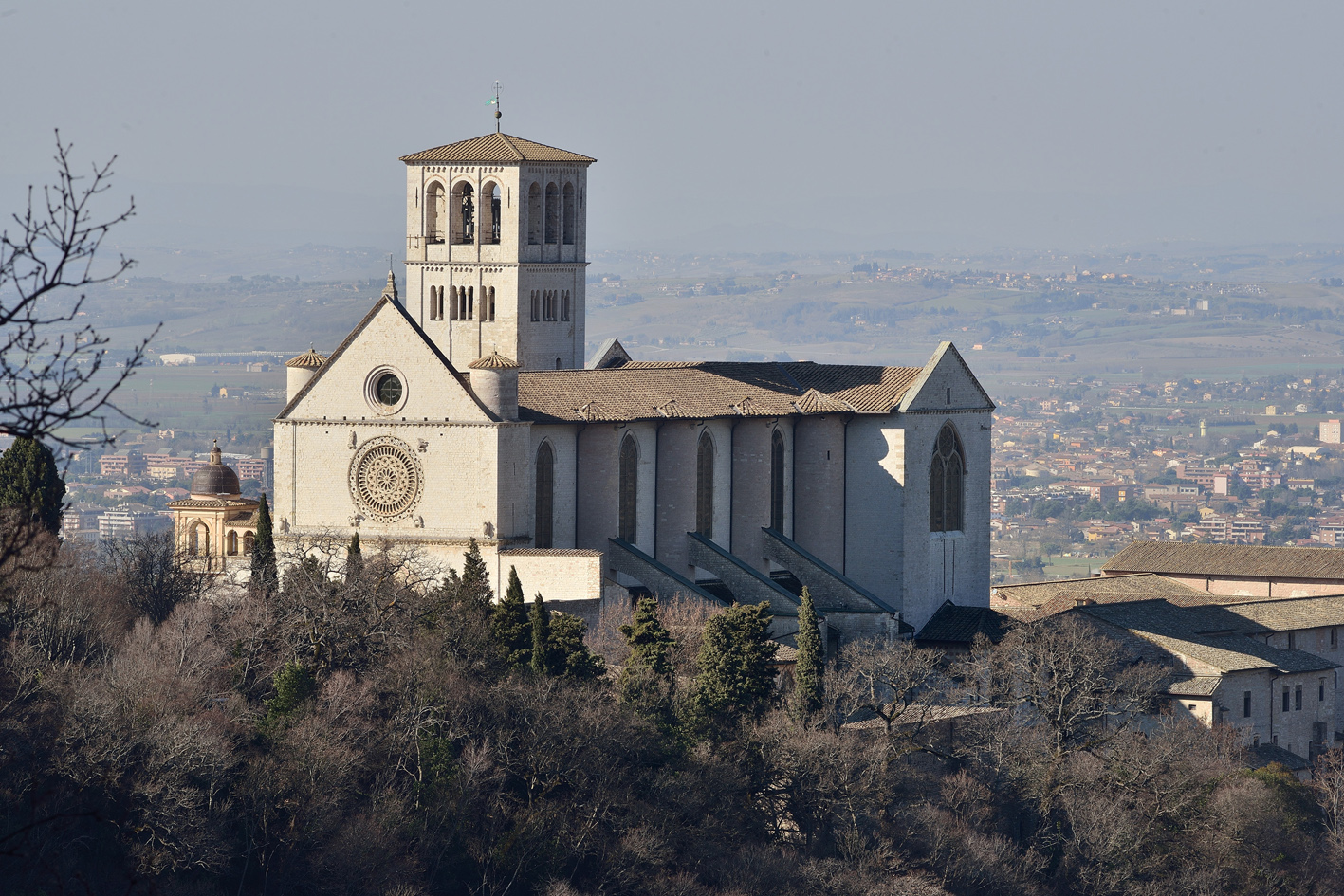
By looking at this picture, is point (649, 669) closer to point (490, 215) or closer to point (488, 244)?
point (488, 244)

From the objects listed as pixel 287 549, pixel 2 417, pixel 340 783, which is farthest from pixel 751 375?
pixel 2 417

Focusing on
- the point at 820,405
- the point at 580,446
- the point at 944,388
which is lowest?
the point at 580,446

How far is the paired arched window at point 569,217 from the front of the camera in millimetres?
79438

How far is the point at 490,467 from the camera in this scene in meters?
65.8

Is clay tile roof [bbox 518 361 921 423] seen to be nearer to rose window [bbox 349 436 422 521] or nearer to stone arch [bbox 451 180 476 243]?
rose window [bbox 349 436 422 521]

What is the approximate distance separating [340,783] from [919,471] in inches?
1210

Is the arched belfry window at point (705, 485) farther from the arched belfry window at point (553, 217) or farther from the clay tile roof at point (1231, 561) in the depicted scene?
the clay tile roof at point (1231, 561)

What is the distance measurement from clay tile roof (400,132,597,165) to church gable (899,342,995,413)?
1398 centimetres

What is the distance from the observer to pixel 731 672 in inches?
2384

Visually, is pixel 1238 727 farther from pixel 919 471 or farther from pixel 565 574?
pixel 565 574

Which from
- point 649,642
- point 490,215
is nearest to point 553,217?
point 490,215

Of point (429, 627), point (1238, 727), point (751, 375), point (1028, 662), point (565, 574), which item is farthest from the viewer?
point (751, 375)

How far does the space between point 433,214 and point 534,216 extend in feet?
11.3

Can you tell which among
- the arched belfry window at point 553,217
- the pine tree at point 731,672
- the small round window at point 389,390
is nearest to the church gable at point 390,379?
the small round window at point 389,390
